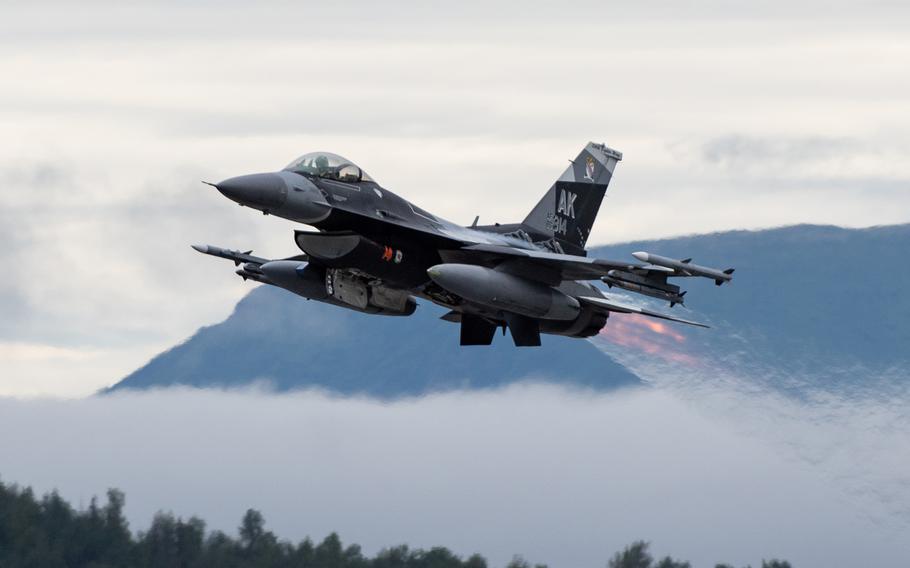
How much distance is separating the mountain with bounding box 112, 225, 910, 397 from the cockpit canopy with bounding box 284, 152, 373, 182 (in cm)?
763

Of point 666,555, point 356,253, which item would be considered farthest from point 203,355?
point 356,253

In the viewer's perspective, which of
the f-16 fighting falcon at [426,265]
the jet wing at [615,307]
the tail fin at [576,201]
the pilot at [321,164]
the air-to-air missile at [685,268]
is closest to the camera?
the air-to-air missile at [685,268]

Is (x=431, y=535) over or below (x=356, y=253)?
below

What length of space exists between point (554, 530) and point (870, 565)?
12166 millimetres

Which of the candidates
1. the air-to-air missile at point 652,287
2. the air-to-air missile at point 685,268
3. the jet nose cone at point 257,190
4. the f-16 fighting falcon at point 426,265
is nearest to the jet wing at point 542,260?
the f-16 fighting falcon at point 426,265

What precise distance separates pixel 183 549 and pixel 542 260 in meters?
26.7

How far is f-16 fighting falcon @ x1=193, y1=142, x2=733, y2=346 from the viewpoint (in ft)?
122

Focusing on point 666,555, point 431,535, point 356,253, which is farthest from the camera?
point 431,535

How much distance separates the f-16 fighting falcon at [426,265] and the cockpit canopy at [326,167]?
0.02m

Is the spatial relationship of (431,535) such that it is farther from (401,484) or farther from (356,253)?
(356,253)

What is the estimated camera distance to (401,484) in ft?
226

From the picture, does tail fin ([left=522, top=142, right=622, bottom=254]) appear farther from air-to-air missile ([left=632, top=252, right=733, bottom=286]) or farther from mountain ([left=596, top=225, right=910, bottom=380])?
mountain ([left=596, top=225, right=910, bottom=380])

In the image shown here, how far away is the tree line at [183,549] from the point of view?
61500mm

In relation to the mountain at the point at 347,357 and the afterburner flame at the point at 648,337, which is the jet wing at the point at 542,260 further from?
the mountain at the point at 347,357
